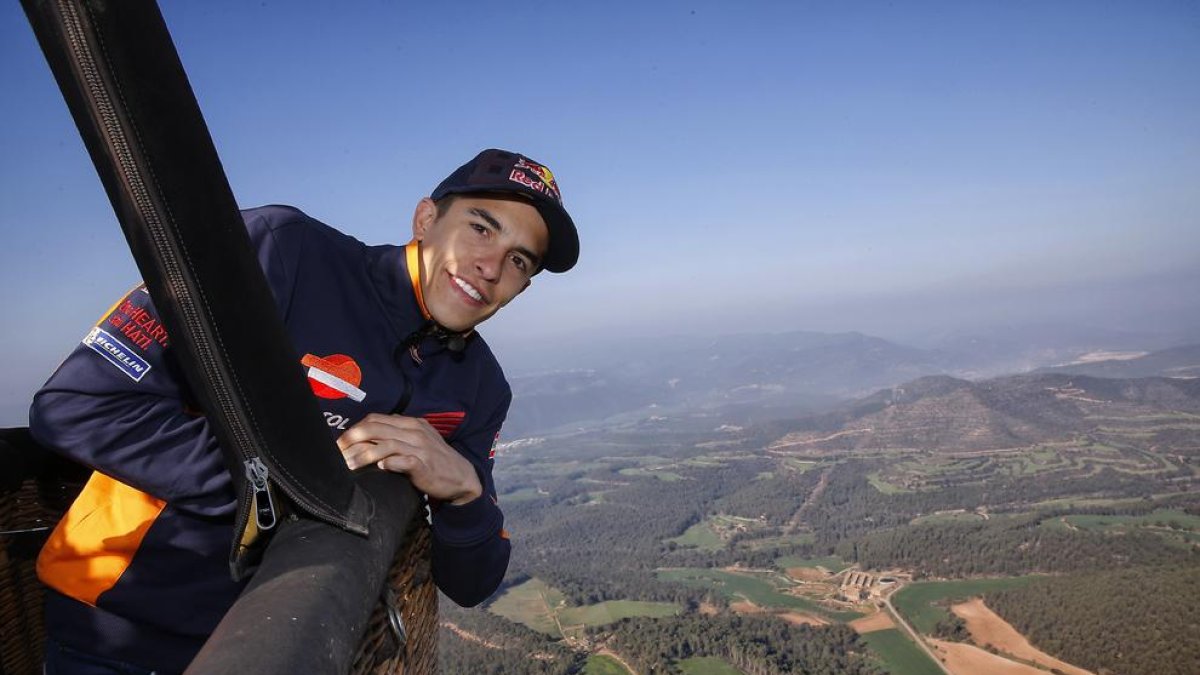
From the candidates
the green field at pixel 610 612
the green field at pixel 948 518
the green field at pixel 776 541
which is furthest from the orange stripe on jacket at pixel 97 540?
the green field at pixel 948 518

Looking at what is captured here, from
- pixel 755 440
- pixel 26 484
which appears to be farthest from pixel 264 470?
pixel 755 440

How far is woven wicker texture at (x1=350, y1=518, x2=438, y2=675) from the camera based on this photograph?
115 centimetres

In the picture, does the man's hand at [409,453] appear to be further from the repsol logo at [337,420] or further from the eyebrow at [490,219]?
the eyebrow at [490,219]

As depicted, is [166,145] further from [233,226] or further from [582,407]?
[582,407]

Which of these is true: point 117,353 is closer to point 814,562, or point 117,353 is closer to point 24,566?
point 24,566

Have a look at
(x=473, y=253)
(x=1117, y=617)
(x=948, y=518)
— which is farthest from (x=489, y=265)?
(x=948, y=518)

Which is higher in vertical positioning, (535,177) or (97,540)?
(535,177)

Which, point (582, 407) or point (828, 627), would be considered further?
point (582, 407)

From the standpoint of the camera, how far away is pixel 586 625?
42.6m

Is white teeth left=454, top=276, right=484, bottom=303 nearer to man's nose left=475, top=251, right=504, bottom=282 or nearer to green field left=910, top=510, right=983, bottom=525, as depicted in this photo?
man's nose left=475, top=251, right=504, bottom=282

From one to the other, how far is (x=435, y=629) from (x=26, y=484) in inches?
55.9

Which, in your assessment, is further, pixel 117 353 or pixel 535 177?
pixel 535 177

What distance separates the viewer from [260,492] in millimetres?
1021

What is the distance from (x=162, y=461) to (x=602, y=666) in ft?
122
